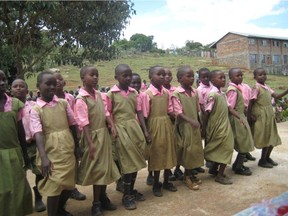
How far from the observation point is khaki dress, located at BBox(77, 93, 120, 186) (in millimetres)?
3506

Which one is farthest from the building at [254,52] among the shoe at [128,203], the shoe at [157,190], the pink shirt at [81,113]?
the pink shirt at [81,113]

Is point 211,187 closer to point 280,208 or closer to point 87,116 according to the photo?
point 87,116

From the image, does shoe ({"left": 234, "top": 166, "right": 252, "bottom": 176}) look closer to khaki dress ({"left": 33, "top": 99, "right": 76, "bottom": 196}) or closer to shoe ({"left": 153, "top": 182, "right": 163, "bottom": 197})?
shoe ({"left": 153, "top": 182, "right": 163, "bottom": 197})

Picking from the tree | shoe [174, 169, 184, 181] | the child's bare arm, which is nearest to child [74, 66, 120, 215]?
the child's bare arm

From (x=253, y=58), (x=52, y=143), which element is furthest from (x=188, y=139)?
(x=253, y=58)

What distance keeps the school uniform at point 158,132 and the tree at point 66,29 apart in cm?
459

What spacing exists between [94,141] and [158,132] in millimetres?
936

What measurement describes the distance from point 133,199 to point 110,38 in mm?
5525

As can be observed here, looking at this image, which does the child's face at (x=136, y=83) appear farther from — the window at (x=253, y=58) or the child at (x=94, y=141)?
the window at (x=253, y=58)

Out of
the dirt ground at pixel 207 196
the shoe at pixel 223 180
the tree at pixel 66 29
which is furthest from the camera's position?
the tree at pixel 66 29

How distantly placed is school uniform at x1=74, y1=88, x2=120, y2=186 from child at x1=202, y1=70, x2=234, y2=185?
1.65 meters

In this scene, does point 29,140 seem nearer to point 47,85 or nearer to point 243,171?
point 47,85

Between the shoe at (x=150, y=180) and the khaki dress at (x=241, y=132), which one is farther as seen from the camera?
the khaki dress at (x=241, y=132)

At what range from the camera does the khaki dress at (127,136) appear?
12.5ft
